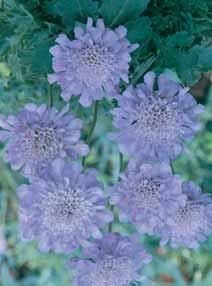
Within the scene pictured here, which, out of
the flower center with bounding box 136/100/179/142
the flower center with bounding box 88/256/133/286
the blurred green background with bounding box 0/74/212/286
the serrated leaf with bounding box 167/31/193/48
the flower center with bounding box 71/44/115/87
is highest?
the serrated leaf with bounding box 167/31/193/48

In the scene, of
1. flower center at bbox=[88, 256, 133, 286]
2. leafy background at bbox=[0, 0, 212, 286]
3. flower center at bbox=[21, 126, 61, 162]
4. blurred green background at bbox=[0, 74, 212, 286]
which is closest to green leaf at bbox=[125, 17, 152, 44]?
leafy background at bbox=[0, 0, 212, 286]

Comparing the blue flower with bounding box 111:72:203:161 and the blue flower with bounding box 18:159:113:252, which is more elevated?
the blue flower with bounding box 111:72:203:161

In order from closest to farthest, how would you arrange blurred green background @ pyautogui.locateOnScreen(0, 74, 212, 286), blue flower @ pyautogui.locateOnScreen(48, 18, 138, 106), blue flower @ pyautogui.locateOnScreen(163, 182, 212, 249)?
blue flower @ pyautogui.locateOnScreen(48, 18, 138, 106) → blue flower @ pyautogui.locateOnScreen(163, 182, 212, 249) → blurred green background @ pyautogui.locateOnScreen(0, 74, 212, 286)

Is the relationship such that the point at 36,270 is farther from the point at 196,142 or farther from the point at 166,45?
the point at 166,45

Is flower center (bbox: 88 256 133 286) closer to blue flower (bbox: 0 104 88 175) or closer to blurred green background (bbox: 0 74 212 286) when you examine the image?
blue flower (bbox: 0 104 88 175)

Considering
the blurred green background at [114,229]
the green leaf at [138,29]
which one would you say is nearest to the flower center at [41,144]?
the green leaf at [138,29]

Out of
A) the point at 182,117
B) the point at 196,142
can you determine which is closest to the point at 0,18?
the point at 182,117
